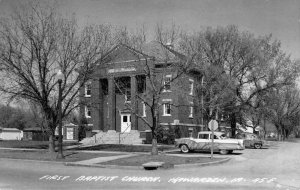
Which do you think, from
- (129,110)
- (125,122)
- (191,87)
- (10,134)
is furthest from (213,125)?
(10,134)

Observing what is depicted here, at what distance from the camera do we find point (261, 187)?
39.3 feet

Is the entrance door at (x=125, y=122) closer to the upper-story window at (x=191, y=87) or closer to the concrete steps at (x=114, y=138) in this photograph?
the concrete steps at (x=114, y=138)

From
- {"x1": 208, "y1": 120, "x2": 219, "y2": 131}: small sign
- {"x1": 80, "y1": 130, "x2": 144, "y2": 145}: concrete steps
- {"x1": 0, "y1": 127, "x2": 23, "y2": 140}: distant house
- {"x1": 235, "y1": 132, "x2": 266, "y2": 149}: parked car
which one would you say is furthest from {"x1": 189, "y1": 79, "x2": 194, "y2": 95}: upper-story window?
{"x1": 0, "y1": 127, "x2": 23, "y2": 140}: distant house

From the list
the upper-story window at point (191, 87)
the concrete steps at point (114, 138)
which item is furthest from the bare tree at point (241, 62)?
the concrete steps at point (114, 138)

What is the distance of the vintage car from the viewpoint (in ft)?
90.7

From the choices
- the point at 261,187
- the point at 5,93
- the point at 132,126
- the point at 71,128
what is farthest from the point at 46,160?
the point at 71,128

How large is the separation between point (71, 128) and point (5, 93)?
1952 centimetres

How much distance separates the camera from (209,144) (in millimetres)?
27578

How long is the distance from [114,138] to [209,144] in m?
15.1

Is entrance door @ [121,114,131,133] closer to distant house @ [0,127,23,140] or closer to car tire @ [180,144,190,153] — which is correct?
car tire @ [180,144,190,153]

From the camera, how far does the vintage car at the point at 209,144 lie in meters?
27.6

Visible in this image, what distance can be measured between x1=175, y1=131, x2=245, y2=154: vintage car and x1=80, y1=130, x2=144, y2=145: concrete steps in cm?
1110

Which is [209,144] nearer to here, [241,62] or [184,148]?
[184,148]

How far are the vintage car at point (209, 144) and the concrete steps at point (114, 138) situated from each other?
11.1m
